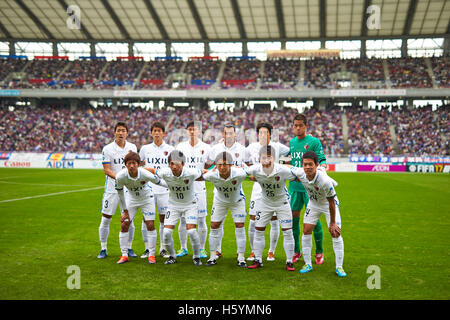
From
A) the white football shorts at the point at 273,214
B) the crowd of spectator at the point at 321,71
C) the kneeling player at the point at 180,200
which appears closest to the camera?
the white football shorts at the point at 273,214

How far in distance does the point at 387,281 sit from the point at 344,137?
37.3m

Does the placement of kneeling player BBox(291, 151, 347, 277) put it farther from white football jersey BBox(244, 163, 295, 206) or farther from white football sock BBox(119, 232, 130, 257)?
white football sock BBox(119, 232, 130, 257)

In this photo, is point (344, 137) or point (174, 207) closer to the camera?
point (174, 207)

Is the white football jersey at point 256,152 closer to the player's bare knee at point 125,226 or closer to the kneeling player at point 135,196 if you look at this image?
the kneeling player at point 135,196

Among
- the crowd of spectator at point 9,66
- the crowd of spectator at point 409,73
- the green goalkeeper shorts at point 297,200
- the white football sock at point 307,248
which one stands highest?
the crowd of spectator at point 9,66

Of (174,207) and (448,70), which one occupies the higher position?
(448,70)

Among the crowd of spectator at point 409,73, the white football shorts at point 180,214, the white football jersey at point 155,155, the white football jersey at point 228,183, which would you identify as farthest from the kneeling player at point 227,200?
the crowd of spectator at point 409,73

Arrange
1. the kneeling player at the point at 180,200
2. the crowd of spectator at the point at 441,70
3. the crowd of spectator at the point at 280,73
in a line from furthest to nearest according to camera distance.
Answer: the crowd of spectator at the point at 280,73, the crowd of spectator at the point at 441,70, the kneeling player at the point at 180,200

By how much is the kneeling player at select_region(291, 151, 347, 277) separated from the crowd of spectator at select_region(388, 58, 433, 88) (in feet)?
142

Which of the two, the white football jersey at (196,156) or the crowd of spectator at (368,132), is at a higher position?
the crowd of spectator at (368,132)

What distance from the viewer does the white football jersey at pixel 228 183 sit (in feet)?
21.3
